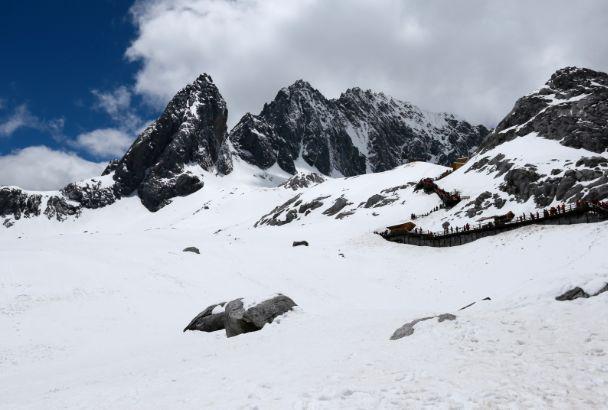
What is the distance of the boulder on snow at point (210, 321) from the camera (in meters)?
20.5

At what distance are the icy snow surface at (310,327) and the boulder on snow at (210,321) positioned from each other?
0.67 m

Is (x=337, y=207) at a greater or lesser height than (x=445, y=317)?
greater

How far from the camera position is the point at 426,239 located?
158ft

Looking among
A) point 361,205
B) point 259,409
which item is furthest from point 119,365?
point 361,205

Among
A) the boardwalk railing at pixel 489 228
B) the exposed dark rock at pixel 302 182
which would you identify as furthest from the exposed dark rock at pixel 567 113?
the exposed dark rock at pixel 302 182

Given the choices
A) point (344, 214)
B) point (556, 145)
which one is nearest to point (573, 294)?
point (556, 145)

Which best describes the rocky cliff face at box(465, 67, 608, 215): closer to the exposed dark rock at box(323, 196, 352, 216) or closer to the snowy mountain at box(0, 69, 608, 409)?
the snowy mountain at box(0, 69, 608, 409)

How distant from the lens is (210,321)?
20.8 metres

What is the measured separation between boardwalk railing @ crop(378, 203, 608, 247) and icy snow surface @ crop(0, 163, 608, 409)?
1.39 m

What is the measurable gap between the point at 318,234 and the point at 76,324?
42243mm

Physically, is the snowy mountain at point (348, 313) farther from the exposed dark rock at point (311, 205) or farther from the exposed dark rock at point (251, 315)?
the exposed dark rock at point (311, 205)

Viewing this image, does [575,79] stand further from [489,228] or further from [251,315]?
[251,315]

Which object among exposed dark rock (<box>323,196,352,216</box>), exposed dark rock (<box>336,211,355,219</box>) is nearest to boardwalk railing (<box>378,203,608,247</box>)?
exposed dark rock (<box>336,211,355,219</box>)

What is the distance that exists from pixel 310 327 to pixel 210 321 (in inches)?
225
